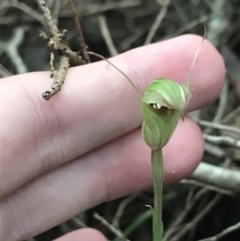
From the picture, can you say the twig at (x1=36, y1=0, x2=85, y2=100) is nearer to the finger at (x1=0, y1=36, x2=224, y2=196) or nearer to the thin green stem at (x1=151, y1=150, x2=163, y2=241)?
the finger at (x1=0, y1=36, x2=224, y2=196)

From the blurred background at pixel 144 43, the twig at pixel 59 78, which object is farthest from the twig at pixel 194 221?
the twig at pixel 59 78

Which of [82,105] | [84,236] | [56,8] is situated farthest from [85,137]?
[56,8]

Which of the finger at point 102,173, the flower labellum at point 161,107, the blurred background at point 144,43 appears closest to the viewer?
the flower labellum at point 161,107

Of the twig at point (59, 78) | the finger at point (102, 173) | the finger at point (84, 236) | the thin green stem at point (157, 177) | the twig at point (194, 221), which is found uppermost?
the twig at point (59, 78)

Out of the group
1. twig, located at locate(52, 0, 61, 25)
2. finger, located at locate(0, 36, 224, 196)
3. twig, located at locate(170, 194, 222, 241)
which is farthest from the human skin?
twig, located at locate(52, 0, 61, 25)

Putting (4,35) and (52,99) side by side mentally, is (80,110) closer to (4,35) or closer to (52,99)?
(52,99)

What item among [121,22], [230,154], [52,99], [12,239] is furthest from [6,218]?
[121,22]

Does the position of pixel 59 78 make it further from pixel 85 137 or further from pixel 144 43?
pixel 144 43

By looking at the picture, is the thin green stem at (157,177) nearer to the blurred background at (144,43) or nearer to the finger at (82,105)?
the finger at (82,105)
